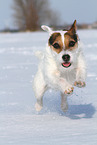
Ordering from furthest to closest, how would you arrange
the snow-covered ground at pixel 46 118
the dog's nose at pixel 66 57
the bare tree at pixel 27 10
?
the bare tree at pixel 27 10 → the dog's nose at pixel 66 57 → the snow-covered ground at pixel 46 118

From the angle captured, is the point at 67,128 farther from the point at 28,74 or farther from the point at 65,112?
the point at 28,74

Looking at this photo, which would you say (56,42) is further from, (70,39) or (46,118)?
(46,118)

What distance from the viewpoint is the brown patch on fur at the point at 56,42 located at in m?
4.86

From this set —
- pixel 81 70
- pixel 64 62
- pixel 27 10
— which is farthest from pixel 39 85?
pixel 27 10

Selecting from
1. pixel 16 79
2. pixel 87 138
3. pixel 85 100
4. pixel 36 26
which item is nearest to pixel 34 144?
pixel 87 138

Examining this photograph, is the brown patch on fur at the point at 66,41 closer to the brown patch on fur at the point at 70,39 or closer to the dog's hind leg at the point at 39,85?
the brown patch on fur at the point at 70,39

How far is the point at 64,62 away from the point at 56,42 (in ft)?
0.92

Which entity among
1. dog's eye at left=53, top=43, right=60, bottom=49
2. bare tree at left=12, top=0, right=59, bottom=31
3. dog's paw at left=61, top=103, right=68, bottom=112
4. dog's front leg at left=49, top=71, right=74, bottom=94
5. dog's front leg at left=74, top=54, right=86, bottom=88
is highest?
dog's eye at left=53, top=43, right=60, bottom=49

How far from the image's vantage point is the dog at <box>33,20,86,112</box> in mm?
4859

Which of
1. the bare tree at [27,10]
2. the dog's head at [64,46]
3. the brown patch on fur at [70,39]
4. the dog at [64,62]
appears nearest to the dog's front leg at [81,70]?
the dog at [64,62]

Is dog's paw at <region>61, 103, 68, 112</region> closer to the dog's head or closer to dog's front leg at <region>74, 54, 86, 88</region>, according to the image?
dog's front leg at <region>74, 54, 86, 88</region>

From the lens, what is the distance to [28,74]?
33.8ft

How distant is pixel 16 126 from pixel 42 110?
4.49ft

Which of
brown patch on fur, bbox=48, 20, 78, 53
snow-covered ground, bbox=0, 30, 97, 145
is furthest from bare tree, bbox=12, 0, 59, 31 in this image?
brown patch on fur, bbox=48, 20, 78, 53
